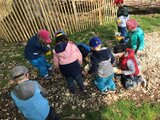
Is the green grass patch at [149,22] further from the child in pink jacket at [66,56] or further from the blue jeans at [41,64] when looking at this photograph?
the child in pink jacket at [66,56]

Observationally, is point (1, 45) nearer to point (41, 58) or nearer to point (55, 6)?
point (55, 6)

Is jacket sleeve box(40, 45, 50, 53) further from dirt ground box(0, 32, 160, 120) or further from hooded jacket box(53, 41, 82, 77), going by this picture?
dirt ground box(0, 32, 160, 120)

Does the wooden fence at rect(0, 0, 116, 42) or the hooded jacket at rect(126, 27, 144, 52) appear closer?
the hooded jacket at rect(126, 27, 144, 52)

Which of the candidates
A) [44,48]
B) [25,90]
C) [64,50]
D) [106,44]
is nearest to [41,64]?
[44,48]

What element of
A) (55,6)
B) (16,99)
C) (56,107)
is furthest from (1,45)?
(16,99)

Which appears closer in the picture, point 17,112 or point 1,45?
point 17,112

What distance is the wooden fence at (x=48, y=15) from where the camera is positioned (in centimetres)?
862

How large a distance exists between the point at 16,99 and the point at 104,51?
85.3 inches

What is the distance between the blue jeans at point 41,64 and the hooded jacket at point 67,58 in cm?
85

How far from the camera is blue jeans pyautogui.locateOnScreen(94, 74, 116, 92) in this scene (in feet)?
20.1

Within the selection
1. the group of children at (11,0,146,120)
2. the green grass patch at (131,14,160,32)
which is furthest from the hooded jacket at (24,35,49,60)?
the green grass patch at (131,14,160,32)

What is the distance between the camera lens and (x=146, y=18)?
10500 mm

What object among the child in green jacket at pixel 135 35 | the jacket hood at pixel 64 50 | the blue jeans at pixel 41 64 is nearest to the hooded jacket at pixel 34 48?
the blue jeans at pixel 41 64

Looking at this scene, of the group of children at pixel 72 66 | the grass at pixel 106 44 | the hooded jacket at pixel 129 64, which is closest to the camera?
the group of children at pixel 72 66
